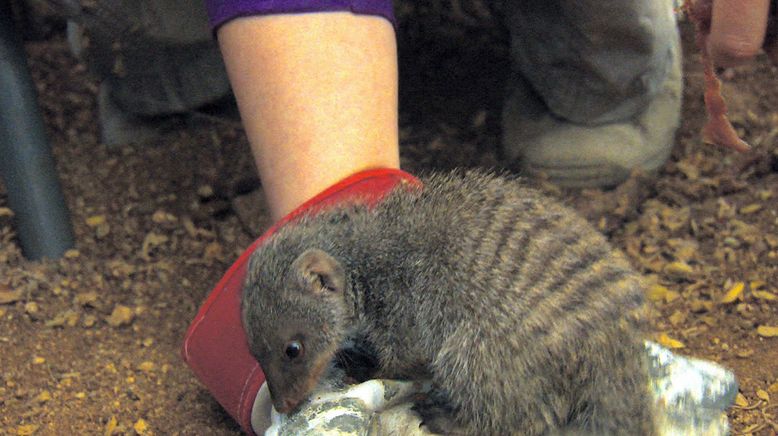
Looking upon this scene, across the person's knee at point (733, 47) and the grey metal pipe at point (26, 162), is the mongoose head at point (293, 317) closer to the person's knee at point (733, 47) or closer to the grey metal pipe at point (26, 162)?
the person's knee at point (733, 47)

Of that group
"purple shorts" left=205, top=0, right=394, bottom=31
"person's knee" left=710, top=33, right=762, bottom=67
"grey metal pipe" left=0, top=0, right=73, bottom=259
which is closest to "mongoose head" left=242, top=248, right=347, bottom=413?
"purple shorts" left=205, top=0, right=394, bottom=31

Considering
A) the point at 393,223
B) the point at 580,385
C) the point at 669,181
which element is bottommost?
the point at 669,181

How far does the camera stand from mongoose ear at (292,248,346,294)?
5.70 ft

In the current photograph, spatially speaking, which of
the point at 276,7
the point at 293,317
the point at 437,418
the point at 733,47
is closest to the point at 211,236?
the point at 276,7

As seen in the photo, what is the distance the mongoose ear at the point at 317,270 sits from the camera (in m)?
1.74

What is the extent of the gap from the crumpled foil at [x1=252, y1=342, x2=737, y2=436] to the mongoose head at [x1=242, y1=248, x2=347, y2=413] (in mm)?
55

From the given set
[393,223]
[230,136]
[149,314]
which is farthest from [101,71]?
[393,223]

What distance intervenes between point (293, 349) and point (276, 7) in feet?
2.49

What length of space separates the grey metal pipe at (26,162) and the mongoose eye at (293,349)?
1176mm

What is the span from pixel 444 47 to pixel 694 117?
3.27ft

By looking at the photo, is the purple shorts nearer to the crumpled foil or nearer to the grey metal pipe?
the grey metal pipe

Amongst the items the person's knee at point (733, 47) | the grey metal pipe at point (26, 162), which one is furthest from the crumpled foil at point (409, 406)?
the grey metal pipe at point (26, 162)

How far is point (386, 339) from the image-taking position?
70.0 inches

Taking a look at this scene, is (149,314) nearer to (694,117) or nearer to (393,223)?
(393,223)
